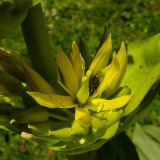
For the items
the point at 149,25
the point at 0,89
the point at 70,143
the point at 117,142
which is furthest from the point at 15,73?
the point at 149,25

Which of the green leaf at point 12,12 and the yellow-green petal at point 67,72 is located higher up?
the green leaf at point 12,12

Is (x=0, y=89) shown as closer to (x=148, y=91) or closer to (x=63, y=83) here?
(x=63, y=83)

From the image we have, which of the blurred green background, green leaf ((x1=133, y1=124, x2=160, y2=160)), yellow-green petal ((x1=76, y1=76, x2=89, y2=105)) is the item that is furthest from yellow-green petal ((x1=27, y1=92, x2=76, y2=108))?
the blurred green background

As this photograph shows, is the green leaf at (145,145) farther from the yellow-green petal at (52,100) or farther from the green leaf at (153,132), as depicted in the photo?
the yellow-green petal at (52,100)

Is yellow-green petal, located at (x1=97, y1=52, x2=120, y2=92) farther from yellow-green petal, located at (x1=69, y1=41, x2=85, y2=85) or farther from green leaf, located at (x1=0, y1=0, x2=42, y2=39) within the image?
green leaf, located at (x1=0, y1=0, x2=42, y2=39)

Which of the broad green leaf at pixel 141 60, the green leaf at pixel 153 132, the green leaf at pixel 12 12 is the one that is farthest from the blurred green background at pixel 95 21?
the green leaf at pixel 12 12

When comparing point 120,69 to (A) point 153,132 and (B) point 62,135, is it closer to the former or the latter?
(B) point 62,135
